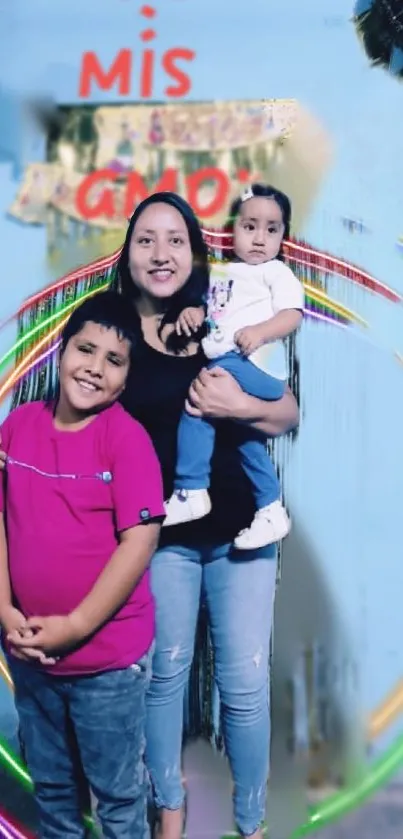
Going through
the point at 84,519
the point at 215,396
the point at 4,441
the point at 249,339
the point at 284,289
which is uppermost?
the point at 284,289

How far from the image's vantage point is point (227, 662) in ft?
6.33

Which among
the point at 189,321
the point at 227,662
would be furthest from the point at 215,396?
the point at 227,662

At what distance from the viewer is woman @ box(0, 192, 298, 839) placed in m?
1.91

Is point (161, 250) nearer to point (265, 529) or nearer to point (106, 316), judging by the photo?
point (106, 316)

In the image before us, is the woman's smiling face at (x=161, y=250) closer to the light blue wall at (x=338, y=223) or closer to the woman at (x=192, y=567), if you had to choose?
the woman at (x=192, y=567)

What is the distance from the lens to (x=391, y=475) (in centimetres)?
192

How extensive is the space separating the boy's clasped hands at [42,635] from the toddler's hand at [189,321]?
2.04 feet

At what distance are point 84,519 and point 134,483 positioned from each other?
0.12 meters

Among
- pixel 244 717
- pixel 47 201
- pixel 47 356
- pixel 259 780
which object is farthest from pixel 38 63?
pixel 259 780

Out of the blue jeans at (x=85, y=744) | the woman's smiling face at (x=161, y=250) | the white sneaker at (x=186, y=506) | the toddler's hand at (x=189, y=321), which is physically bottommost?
the blue jeans at (x=85, y=744)

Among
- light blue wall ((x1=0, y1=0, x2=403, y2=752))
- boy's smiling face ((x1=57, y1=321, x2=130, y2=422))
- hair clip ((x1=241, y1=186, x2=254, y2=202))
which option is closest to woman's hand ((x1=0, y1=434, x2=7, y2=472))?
boy's smiling face ((x1=57, y1=321, x2=130, y2=422))

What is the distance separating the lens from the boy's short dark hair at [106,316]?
1.89 metres

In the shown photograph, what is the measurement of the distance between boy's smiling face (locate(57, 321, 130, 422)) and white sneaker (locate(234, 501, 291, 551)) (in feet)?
1.27

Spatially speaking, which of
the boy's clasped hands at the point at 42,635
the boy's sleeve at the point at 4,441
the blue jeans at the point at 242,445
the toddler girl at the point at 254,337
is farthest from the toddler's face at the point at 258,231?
the boy's clasped hands at the point at 42,635
